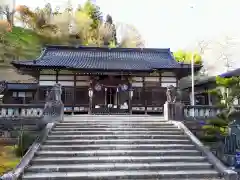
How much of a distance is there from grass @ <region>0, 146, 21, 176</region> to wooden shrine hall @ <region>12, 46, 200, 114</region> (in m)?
10.6

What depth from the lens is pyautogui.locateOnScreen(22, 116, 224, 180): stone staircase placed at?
10531 millimetres

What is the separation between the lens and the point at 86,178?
10.1m

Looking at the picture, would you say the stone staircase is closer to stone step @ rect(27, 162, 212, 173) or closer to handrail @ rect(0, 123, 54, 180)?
stone step @ rect(27, 162, 212, 173)

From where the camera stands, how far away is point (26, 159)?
35.9 feet

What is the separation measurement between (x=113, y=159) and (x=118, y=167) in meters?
0.61

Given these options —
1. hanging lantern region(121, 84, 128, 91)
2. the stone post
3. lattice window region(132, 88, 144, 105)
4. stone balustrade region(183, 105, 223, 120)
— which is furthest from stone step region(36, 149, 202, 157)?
hanging lantern region(121, 84, 128, 91)

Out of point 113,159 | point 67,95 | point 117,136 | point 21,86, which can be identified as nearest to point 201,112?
point 117,136

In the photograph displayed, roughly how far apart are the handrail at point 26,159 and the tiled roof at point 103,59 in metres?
10.9

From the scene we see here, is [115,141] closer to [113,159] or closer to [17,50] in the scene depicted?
[113,159]

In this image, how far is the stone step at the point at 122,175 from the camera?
10.0 meters

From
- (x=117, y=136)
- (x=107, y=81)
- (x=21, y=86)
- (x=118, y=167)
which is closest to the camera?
(x=118, y=167)

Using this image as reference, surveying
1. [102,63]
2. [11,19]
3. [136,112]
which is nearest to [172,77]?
[136,112]

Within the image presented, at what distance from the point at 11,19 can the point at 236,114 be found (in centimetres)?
6769

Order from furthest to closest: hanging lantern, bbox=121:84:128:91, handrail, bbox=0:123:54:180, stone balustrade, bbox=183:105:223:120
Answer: hanging lantern, bbox=121:84:128:91 < stone balustrade, bbox=183:105:223:120 < handrail, bbox=0:123:54:180
